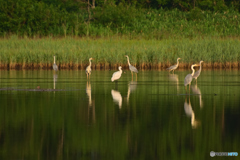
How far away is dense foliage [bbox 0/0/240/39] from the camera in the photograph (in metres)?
41.1

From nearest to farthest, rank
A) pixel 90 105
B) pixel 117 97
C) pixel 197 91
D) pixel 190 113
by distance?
1. pixel 190 113
2. pixel 90 105
3. pixel 117 97
4. pixel 197 91

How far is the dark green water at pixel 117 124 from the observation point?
7.37 meters

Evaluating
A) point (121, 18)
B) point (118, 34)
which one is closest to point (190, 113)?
point (118, 34)

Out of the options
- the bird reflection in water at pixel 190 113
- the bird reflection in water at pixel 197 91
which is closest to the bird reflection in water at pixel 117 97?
the bird reflection in water at pixel 190 113

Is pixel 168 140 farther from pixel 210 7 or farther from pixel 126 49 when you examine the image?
pixel 210 7

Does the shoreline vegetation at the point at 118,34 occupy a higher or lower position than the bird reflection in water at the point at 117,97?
higher

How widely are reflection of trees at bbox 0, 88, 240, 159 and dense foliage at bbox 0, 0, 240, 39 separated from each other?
23.9m

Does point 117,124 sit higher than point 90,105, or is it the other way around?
point 90,105

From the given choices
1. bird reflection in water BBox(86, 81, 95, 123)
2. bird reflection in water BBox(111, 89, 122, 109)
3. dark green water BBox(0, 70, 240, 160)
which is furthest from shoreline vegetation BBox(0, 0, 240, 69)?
dark green water BBox(0, 70, 240, 160)

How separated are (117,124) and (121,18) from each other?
36.8 meters

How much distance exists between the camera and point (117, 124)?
945 centimetres

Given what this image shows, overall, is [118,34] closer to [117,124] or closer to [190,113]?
[190,113]

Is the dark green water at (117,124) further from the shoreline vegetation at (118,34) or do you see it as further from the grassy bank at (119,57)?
the shoreline vegetation at (118,34)

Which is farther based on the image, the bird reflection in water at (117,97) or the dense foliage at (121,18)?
the dense foliage at (121,18)
